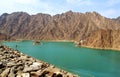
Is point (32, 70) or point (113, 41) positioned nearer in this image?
point (32, 70)

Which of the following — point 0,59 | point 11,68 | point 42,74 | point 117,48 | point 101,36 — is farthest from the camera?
point 101,36

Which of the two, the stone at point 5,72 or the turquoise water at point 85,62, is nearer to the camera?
the stone at point 5,72

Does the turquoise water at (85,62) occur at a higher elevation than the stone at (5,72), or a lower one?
lower

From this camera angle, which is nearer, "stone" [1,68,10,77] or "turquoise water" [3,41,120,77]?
"stone" [1,68,10,77]

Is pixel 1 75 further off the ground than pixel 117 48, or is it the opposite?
pixel 1 75

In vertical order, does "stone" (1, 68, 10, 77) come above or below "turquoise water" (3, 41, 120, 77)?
above

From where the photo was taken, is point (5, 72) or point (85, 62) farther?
point (85, 62)

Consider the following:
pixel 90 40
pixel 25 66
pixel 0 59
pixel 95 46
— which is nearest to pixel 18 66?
pixel 25 66

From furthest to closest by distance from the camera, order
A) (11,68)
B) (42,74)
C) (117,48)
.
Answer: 1. (117,48)
2. (11,68)
3. (42,74)

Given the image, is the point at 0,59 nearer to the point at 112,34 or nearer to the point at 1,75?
the point at 1,75

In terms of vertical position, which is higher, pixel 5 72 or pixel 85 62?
pixel 5 72
